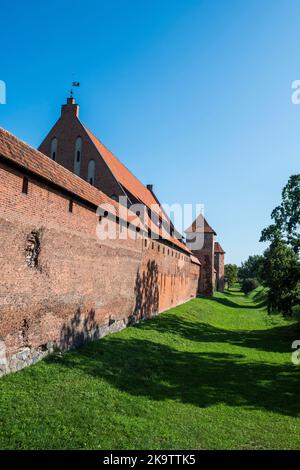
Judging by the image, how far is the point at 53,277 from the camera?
9.54m

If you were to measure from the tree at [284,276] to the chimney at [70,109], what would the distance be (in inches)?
495

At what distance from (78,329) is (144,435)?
16.0 feet

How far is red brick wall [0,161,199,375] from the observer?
7812 mm

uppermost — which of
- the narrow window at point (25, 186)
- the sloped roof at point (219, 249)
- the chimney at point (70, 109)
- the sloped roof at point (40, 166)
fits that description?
the chimney at point (70, 109)

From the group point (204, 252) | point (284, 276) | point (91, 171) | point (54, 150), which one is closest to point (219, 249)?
point (204, 252)

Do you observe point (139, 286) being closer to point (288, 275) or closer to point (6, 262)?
point (288, 275)

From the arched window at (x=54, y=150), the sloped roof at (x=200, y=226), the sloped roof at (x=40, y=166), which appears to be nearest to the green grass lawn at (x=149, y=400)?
the sloped roof at (x=40, y=166)

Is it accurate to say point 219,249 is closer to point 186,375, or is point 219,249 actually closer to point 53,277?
point 186,375

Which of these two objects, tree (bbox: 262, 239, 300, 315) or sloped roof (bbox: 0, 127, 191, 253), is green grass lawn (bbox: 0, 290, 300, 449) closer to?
sloped roof (bbox: 0, 127, 191, 253)

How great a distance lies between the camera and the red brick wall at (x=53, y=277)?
25.6 ft

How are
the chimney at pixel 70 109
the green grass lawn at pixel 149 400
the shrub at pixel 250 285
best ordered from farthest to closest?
the shrub at pixel 250 285
the chimney at pixel 70 109
the green grass lawn at pixel 149 400

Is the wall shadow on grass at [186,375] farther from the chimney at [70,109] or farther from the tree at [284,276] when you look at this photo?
the chimney at [70,109]

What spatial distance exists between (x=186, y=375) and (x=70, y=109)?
15498 millimetres

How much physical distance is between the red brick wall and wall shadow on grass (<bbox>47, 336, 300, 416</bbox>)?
0.79 metres
